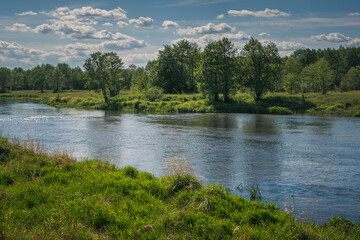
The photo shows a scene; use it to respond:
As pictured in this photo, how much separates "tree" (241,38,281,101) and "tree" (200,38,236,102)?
2569mm

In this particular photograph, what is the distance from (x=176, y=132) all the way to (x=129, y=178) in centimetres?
1834

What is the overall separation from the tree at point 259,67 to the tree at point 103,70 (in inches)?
1198

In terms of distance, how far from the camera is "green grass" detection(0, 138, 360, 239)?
21.1ft

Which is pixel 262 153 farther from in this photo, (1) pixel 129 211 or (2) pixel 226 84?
(2) pixel 226 84

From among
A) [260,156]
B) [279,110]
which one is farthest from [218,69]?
[260,156]

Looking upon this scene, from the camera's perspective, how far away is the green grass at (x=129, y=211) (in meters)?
6.43

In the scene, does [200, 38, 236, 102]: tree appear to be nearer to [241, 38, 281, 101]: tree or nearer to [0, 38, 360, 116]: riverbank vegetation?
[0, 38, 360, 116]: riverbank vegetation

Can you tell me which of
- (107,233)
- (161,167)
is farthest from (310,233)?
(161,167)

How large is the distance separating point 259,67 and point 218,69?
7594mm

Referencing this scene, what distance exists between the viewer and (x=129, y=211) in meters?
7.71

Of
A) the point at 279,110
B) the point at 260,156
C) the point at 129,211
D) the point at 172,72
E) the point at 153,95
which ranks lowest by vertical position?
the point at 260,156

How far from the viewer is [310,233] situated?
6543 millimetres

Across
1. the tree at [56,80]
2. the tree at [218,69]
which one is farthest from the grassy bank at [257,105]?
the tree at [56,80]

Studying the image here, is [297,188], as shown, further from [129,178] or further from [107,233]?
[107,233]
